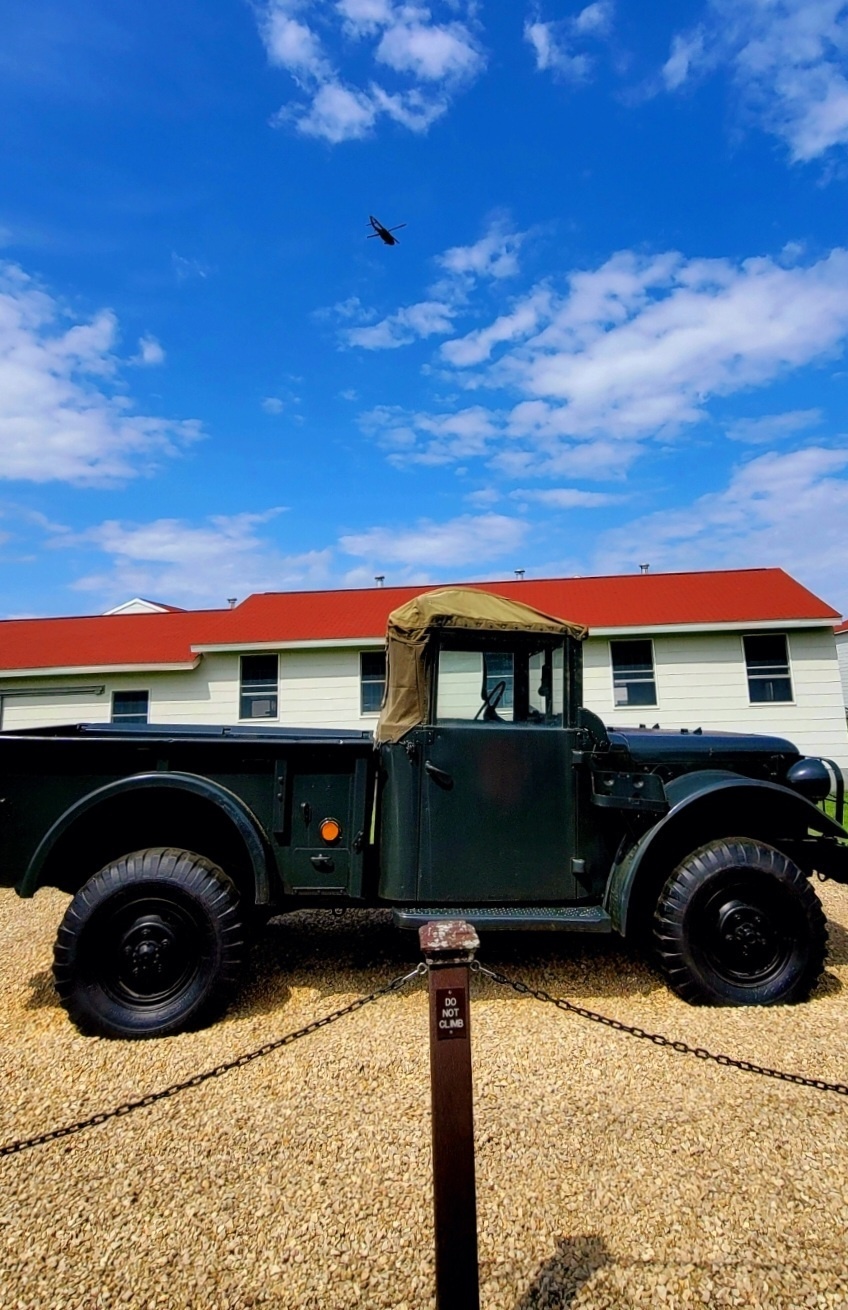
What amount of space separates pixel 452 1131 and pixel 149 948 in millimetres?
2398

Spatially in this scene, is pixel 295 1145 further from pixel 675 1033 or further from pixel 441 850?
pixel 675 1033

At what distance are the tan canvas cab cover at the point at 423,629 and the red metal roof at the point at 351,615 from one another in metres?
8.49

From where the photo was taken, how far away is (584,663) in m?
13.5

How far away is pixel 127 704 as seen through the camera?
45.0 feet

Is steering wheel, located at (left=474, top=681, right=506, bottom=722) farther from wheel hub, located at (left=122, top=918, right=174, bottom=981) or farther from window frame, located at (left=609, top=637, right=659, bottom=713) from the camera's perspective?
window frame, located at (left=609, top=637, right=659, bottom=713)

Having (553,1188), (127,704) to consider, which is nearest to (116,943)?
(553,1188)

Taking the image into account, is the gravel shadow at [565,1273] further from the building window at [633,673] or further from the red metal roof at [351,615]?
the building window at [633,673]

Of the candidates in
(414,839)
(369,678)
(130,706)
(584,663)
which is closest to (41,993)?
(414,839)

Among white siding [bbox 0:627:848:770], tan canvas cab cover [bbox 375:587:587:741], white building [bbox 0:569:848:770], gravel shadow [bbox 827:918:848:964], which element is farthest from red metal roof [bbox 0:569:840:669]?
tan canvas cab cover [bbox 375:587:587:741]

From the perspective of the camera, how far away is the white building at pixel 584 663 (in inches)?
497

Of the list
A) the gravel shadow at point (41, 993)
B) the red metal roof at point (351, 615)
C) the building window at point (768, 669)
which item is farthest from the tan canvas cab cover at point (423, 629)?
the building window at point (768, 669)

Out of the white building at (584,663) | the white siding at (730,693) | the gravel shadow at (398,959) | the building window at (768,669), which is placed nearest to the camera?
the gravel shadow at (398,959)

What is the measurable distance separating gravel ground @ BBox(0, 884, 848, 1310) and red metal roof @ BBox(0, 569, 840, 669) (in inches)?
378

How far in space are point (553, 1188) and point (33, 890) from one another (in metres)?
2.90
